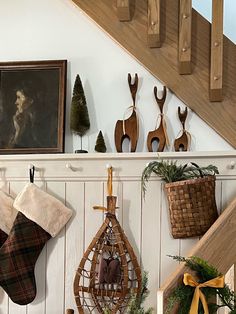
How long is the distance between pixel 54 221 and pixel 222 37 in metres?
1.02

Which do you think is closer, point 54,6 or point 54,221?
point 54,221

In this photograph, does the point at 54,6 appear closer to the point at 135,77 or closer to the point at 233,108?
the point at 135,77

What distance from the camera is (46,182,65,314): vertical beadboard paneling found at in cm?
224

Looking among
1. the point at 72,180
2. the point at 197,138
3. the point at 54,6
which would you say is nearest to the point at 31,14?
the point at 54,6

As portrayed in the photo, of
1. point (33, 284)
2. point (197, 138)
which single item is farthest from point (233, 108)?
point (33, 284)

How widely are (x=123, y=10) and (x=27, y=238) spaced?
3.35 feet

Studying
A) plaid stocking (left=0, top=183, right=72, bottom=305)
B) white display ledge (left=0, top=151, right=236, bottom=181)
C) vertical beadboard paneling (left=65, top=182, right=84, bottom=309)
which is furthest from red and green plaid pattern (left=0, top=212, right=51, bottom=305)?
white display ledge (left=0, top=151, right=236, bottom=181)

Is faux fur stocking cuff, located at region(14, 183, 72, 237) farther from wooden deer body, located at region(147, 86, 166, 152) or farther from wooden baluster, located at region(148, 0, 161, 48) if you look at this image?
wooden baluster, located at region(148, 0, 161, 48)

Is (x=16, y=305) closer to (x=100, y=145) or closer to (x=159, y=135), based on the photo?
(x=100, y=145)

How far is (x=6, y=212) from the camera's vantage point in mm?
2264

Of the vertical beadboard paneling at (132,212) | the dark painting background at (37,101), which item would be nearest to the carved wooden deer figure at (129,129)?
the vertical beadboard paneling at (132,212)

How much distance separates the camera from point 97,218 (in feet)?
7.34

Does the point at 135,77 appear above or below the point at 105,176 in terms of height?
above

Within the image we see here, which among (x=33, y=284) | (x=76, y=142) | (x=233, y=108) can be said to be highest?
(x=233, y=108)
